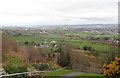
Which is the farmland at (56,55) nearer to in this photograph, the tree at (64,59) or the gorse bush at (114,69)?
the tree at (64,59)

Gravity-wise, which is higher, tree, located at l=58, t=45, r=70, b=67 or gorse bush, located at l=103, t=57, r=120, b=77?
gorse bush, located at l=103, t=57, r=120, b=77

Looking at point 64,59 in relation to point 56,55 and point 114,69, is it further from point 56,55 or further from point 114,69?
point 114,69

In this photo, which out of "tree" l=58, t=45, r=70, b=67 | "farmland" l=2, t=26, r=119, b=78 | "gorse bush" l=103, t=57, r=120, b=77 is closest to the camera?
"gorse bush" l=103, t=57, r=120, b=77

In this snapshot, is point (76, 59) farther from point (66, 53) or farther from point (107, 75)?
point (107, 75)

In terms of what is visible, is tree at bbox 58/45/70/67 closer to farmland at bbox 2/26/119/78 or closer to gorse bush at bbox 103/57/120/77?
farmland at bbox 2/26/119/78

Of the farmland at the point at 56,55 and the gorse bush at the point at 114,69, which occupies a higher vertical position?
the gorse bush at the point at 114,69

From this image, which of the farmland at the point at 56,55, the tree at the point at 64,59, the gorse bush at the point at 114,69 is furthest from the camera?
the tree at the point at 64,59

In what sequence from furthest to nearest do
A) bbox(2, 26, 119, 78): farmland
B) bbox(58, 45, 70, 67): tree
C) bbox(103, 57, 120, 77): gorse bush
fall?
1. bbox(58, 45, 70, 67): tree
2. bbox(2, 26, 119, 78): farmland
3. bbox(103, 57, 120, 77): gorse bush

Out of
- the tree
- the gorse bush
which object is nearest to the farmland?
the tree

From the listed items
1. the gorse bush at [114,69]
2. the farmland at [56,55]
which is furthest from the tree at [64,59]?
the gorse bush at [114,69]

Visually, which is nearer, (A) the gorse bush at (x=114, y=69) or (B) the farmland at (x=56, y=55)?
(A) the gorse bush at (x=114, y=69)

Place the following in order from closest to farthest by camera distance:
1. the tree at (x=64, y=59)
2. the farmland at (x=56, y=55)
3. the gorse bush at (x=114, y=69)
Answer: the gorse bush at (x=114, y=69), the farmland at (x=56, y=55), the tree at (x=64, y=59)
